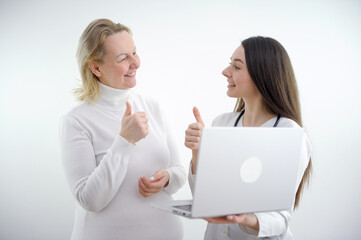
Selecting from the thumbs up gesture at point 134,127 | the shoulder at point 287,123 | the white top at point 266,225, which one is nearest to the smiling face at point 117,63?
the thumbs up gesture at point 134,127

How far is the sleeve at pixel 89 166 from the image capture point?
1.67 meters

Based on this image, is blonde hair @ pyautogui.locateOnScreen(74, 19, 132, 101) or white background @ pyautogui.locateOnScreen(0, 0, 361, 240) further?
white background @ pyautogui.locateOnScreen(0, 0, 361, 240)

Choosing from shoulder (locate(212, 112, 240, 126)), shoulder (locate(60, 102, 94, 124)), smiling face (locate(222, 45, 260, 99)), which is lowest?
shoulder (locate(212, 112, 240, 126))

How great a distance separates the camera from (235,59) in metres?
1.87

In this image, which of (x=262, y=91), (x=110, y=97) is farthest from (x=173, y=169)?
(x=262, y=91)

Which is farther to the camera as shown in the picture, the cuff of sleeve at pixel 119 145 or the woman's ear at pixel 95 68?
the woman's ear at pixel 95 68

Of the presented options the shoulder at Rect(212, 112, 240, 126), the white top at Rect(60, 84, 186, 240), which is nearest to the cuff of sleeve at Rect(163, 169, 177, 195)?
the white top at Rect(60, 84, 186, 240)

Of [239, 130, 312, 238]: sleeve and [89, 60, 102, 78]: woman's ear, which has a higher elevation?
[89, 60, 102, 78]: woman's ear

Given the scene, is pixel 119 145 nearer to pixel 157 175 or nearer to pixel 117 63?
pixel 157 175

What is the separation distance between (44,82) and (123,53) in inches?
56.7

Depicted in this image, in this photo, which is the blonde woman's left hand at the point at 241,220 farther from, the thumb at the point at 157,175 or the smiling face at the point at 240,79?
the smiling face at the point at 240,79

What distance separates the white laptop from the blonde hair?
81 cm

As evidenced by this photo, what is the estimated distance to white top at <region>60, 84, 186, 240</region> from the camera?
169 centimetres

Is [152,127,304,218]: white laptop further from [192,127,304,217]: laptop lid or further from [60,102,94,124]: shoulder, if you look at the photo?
[60,102,94,124]: shoulder
